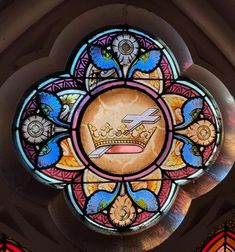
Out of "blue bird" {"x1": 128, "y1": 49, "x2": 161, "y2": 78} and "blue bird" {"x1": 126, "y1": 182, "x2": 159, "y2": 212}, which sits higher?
"blue bird" {"x1": 128, "y1": 49, "x2": 161, "y2": 78}

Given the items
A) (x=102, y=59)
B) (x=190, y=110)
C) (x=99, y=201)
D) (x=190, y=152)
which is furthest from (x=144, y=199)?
(x=102, y=59)

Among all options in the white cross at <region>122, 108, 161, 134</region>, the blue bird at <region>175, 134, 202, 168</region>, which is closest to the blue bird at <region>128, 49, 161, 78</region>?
the white cross at <region>122, 108, 161, 134</region>

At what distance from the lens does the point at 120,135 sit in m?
5.14

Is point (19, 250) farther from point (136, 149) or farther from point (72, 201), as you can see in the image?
point (136, 149)

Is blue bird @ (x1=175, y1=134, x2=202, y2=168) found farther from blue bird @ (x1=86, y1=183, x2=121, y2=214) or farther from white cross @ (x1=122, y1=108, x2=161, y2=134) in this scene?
blue bird @ (x1=86, y1=183, x2=121, y2=214)

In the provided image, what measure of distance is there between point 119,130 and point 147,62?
57cm

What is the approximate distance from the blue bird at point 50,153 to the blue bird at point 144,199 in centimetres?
58

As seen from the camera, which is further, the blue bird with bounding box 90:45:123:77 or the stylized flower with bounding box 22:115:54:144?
the blue bird with bounding box 90:45:123:77

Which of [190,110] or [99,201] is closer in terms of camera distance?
[99,201]

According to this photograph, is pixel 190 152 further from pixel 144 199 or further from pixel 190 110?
pixel 144 199

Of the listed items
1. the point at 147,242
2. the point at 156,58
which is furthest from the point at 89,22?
the point at 147,242

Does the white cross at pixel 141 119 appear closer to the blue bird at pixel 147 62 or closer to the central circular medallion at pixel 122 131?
the central circular medallion at pixel 122 131

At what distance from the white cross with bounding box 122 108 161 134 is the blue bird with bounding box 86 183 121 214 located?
527 mm

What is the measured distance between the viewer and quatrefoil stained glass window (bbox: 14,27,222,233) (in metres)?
5.03
